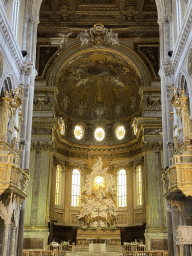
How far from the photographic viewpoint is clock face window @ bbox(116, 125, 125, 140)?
1438 inches

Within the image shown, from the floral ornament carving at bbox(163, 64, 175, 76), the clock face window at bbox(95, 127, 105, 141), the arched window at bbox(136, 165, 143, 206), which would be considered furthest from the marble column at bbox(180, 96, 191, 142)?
the clock face window at bbox(95, 127, 105, 141)

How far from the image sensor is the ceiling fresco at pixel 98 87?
33625mm

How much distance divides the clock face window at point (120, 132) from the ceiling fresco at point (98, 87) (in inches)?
40.3

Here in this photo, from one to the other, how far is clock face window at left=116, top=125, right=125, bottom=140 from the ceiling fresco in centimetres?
102

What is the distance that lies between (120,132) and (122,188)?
540 cm

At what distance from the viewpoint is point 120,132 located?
36.8 metres

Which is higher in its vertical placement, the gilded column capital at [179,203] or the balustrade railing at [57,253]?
the gilded column capital at [179,203]

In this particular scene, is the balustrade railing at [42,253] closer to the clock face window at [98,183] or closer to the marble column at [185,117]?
the clock face window at [98,183]

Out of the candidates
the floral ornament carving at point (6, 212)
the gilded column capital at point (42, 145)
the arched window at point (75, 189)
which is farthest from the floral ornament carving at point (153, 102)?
Answer: the floral ornament carving at point (6, 212)

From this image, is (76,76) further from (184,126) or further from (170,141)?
(184,126)

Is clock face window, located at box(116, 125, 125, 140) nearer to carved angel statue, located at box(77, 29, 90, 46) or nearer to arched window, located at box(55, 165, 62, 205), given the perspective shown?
arched window, located at box(55, 165, 62, 205)

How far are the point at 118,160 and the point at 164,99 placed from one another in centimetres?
1451

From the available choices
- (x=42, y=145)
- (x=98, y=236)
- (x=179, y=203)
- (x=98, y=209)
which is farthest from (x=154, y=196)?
(x=179, y=203)

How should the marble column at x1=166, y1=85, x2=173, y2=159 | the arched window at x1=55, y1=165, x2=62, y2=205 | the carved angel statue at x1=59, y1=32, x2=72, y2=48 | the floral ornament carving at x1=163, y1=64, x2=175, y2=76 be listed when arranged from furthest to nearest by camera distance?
the arched window at x1=55, y1=165, x2=62, y2=205, the carved angel statue at x1=59, y1=32, x2=72, y2=48, the floral ornament carving at x1=163, y1=64, x2=175, y2=76, the marble column at x1=166, y1=85, x2=173, y2=159
